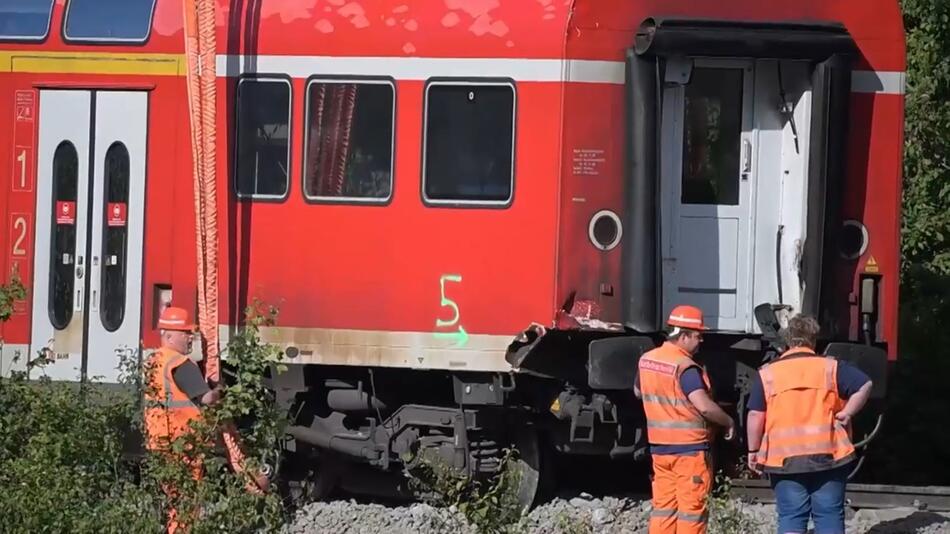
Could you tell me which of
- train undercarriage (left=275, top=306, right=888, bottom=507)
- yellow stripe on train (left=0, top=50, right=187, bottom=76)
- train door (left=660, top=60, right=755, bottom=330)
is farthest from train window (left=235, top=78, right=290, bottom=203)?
train door (left=660, top=60, right=755, bottom=330)

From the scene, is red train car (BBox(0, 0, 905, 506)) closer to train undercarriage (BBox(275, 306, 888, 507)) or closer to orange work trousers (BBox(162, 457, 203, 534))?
train undercarriage (BBox(275, 306, 888, 507))

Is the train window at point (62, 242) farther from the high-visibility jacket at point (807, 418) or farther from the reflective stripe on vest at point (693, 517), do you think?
the high-visibility jacket at point (807, 418)

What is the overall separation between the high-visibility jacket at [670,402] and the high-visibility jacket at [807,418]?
18.0 inches

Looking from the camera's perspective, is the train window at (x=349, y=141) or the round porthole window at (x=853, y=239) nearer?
the round porthole window at (x=853, y=239)

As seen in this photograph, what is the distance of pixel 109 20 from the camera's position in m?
10.8

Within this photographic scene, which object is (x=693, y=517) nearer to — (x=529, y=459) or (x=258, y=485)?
(x=529, y=459)

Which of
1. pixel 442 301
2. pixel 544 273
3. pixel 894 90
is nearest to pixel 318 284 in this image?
pixel 442 301

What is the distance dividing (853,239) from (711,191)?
3.05ft

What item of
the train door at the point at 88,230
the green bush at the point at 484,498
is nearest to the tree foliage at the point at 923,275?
the green bush at the point at 484,498

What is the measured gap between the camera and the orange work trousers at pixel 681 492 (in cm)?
859

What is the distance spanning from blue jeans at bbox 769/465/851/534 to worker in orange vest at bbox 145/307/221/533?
9.99 ft

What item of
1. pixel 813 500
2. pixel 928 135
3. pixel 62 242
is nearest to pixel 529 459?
pixel 813 500

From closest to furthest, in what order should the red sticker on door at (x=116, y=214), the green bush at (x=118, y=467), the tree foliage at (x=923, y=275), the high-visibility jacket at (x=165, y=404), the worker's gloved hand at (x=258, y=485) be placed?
the green bush at (x=118, y=467), the worker's gloved hand at (x=258, y=485), the high-visibility jacket at (x=165, y=404), the red sticker on door at (x=116, y=214), the tree foliage at (x=923, y=275)

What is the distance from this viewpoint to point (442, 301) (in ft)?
33.0
